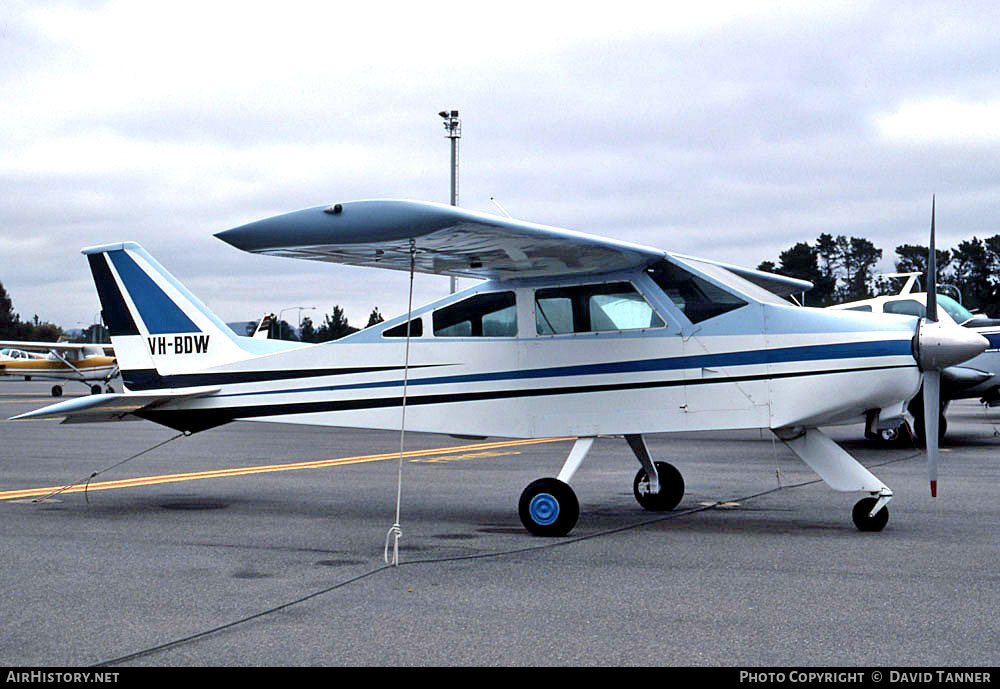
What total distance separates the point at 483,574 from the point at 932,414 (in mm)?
3732

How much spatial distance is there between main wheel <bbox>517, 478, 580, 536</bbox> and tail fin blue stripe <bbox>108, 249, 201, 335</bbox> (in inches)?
186

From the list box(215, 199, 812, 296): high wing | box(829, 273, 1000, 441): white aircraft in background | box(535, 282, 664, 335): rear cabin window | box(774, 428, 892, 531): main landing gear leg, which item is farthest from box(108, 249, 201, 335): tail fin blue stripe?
box(829, 273, 1000, 441): white aircraft in background

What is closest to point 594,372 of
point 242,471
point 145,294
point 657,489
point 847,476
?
point 657,489

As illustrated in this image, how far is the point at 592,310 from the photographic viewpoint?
336 inches

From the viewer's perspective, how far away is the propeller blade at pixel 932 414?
7559 millimetres

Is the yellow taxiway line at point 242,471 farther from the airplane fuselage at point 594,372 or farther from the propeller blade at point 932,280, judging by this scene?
the propeller blade at point 932,280

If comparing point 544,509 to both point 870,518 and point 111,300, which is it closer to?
point 870,518

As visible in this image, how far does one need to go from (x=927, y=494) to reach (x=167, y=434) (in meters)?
16.7

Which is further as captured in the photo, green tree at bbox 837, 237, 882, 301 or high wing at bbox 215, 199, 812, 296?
green tree at bbox 837, 237, 882, 301

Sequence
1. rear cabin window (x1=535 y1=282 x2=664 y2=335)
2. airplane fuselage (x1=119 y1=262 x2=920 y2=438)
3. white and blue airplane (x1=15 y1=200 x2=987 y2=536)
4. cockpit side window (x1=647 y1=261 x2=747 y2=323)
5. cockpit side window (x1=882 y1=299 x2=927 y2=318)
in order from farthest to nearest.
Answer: cockpit side window (x1=882 y1=299 x2=927 y2=318) → rear cabin window (x1=535 y1=282 x2=664 y2=335) → cockpit side window (x1=647 y1=261 x2=747 y2=323) → airplane fuselage (x1=119 y1=262 x2=920 y2=438) → white and blue airplane (x1=15 y1=200 x2=987 y2=536)

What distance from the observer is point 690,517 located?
903 centimetres

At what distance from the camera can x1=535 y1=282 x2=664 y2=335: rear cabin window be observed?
8367mm

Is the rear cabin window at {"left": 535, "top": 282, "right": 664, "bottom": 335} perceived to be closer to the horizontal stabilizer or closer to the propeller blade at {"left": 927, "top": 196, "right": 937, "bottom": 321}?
the propeller blade at {"left": 927, "top": 196, "right": 937, "bottom": 321}
